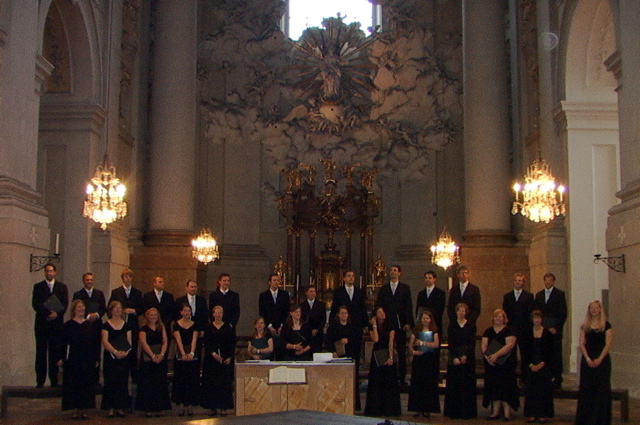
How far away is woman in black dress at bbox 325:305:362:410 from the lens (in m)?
11.5

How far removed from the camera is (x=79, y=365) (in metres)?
11.0

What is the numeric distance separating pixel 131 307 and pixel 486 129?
10496mm

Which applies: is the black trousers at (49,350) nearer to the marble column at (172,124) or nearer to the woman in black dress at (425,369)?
the woman in black dress at (425,369)

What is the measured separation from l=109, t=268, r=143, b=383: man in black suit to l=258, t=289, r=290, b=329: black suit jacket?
5.72ft

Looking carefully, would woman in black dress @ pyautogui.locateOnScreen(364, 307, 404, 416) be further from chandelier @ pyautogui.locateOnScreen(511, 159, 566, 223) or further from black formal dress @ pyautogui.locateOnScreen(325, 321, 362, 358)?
chandelier @ pyautogui.locateOnScreen(511, 159, 566, 223)

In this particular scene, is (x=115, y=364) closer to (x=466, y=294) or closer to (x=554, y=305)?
(x=466, y=294)

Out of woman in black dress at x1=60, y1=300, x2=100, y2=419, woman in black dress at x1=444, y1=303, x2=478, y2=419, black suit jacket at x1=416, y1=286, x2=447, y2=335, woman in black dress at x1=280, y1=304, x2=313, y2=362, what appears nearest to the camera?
woman in black dress at x1=60, y1=300, x2=100, y2=419

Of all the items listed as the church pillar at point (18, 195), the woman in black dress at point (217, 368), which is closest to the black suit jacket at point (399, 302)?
the woman in black dress at point (217, 368)

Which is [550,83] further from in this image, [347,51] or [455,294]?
[347,51]

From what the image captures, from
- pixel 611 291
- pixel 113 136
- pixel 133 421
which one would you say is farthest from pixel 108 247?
pixel 611 291

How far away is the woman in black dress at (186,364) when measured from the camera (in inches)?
446

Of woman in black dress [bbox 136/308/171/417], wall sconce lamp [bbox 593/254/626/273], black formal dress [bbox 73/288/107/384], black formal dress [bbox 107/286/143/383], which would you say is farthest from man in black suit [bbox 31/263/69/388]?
wall sconce lamp [bbox 593/254/626/273]

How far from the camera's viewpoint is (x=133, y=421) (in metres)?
10.7

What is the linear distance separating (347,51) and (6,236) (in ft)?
46.2
